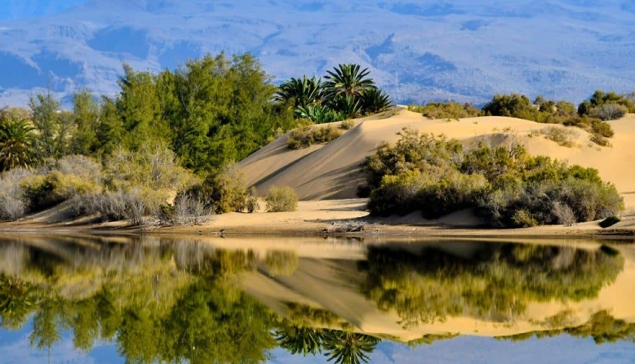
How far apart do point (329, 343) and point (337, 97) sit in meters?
55.4

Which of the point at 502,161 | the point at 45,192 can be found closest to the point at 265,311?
the point at 502,161

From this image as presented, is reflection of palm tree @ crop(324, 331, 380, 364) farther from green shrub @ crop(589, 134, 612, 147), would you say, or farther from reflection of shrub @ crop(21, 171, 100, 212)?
green shrub @ crop(589, 134, 612, 147)

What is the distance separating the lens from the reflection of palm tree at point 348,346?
A: 1759 centimetres

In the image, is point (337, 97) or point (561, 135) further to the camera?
point (337, 97)

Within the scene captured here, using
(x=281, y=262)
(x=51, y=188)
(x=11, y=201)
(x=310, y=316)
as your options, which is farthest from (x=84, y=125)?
(x=310, y=316)

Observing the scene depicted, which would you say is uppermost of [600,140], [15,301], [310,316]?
[600,140]

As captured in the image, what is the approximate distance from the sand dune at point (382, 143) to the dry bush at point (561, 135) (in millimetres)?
237

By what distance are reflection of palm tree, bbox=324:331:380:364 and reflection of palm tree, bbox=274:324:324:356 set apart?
18cm

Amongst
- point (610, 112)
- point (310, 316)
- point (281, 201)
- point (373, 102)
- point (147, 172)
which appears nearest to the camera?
point (310, 316)

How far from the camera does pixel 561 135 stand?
49500mm

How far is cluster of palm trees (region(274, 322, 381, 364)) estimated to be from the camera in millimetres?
17781

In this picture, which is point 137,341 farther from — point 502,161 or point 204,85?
point 204,85

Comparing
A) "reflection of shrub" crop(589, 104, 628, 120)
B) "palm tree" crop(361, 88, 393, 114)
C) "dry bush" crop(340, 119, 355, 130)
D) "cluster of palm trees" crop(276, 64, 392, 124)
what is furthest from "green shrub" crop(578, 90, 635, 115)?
"dry bush" crop(340, 119, 355, 130)

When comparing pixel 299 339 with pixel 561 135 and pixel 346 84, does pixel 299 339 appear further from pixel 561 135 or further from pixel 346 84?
pixel 346 84
